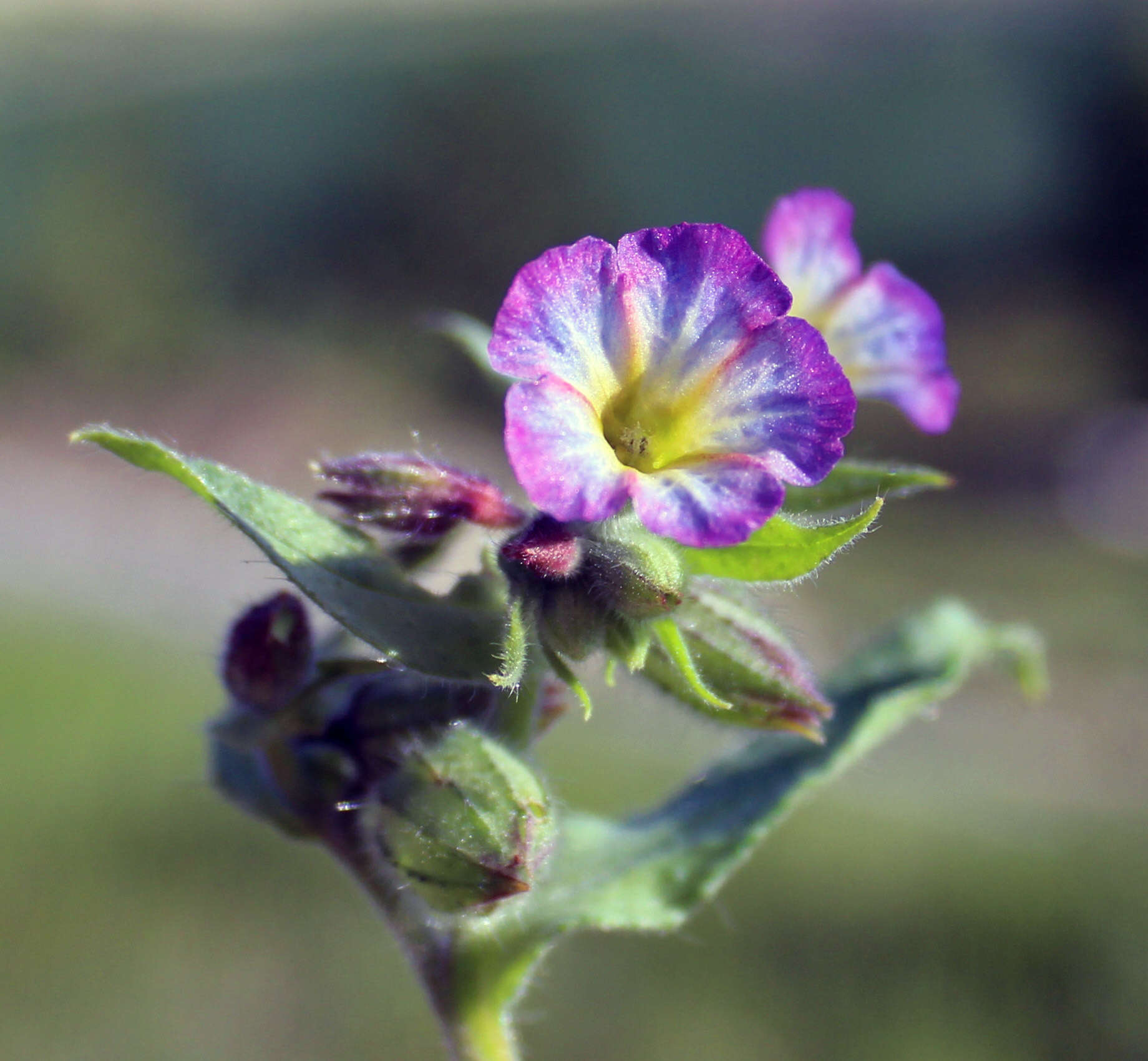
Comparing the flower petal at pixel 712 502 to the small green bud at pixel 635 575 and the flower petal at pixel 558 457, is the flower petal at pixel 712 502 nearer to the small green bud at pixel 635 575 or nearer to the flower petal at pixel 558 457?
the flower petal at pixel 558 457

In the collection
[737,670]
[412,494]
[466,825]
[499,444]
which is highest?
[412,494]

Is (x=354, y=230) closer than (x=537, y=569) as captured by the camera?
No

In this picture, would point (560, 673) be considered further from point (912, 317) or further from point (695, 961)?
point (695, 961)

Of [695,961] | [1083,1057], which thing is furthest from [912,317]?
[1083,1057]

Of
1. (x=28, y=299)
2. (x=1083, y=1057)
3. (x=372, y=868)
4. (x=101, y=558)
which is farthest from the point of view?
(x=28, y=299)

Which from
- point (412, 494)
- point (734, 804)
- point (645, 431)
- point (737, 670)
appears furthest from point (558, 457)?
point (734, 804)

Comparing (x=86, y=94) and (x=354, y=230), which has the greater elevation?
(x=86, y=94)

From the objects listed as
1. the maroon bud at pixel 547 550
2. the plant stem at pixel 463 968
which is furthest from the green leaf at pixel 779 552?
the plant stem at pixel 463 968

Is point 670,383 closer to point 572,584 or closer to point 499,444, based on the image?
point 572,584
